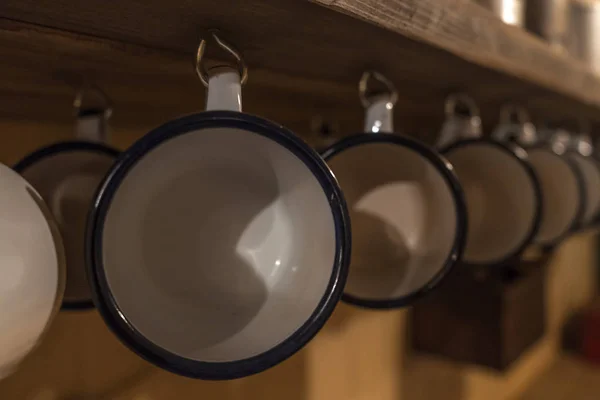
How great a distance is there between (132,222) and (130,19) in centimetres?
13

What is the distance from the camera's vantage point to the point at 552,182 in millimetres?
886

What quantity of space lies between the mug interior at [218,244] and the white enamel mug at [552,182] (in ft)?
1.75

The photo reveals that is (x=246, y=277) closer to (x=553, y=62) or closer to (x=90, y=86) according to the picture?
(x=90, y=86)

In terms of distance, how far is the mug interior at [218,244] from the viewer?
0.37 metres

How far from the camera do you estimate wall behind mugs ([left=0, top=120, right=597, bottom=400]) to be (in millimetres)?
601

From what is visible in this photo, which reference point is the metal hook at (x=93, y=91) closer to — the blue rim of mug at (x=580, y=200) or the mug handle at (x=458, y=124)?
the mug handle at (x=458, y=124)

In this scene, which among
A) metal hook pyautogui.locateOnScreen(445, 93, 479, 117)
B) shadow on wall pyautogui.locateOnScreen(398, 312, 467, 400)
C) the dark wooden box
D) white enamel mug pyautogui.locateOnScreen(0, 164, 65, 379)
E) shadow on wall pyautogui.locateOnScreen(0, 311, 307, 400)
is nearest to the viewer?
white enamel mug pyautogui.locateOnScreen(0, 164, 65, 379)

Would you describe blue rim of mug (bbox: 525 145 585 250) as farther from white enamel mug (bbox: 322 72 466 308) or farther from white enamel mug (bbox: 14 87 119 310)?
white enamel mug (bbox: 14 87 119 310)

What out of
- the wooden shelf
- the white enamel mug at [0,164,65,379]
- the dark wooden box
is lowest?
the dark wooden box

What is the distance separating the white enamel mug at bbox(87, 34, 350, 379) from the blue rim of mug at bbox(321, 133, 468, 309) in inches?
4.2

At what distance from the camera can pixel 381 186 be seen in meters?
0.58

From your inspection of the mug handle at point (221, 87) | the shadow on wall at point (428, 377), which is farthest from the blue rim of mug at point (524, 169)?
the shadow on wall at point (428, 377)

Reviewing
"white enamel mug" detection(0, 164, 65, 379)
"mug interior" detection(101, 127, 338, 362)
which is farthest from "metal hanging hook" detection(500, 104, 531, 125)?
"white enamel mug" detection(0, 164, 65, 379)

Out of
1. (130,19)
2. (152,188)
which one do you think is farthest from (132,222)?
(130,19)
